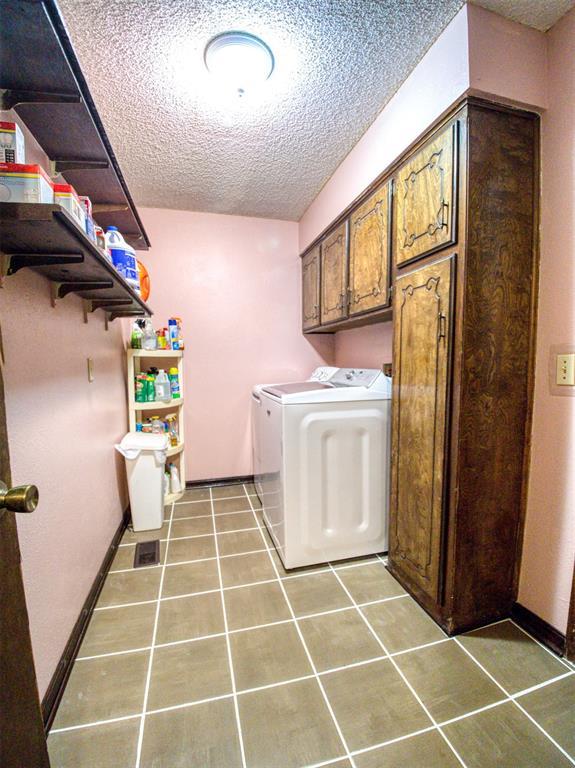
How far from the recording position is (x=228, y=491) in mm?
2805

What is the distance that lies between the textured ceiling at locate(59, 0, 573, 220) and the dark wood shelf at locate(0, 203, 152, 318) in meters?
0.93

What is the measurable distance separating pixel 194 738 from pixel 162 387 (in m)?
1.95

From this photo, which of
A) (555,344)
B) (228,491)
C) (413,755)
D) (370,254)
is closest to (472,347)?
(555,344)

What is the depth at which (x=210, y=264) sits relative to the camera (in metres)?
2.79

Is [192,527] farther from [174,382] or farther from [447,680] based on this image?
[447,680]

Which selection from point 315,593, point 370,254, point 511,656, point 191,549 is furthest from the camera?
point 191,549

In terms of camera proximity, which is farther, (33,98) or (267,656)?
(267,656)

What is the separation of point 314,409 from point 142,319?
1.62m

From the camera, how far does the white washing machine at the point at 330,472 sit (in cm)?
171

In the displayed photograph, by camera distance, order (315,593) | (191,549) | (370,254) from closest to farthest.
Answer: (315,593) → (370,254) → (191,549)

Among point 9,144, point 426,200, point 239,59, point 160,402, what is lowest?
point 160,402

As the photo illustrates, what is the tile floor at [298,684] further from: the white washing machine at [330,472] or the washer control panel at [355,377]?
the washer control panel at [355,377]

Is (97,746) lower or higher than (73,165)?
lower

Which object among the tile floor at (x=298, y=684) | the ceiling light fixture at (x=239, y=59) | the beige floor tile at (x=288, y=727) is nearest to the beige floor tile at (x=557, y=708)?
the tile floor at (x=298, y=684)
